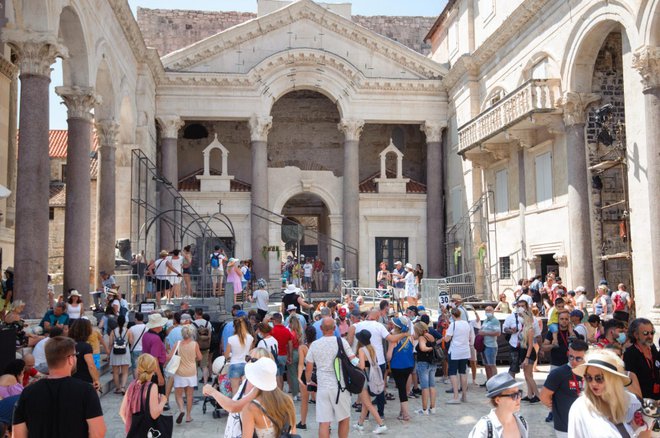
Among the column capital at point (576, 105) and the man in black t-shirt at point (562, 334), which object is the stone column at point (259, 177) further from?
the man in black t-shirt at point (562, 334)

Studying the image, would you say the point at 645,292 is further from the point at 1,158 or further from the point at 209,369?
the point at 1,158

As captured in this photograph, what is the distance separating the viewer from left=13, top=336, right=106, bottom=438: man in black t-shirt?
14.5ft

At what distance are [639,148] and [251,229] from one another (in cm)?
1721

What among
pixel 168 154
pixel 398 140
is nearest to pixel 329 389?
pixel 168 154

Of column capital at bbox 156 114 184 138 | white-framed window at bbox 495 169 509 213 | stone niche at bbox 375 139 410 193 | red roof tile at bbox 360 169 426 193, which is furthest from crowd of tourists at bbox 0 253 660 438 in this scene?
red roof tile at bbox 360 169 426 193

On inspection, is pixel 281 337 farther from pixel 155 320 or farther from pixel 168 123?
pixel 168 123

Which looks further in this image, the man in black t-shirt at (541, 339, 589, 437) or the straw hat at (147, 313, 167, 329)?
the straw hat at (147, 313, 167, 329)

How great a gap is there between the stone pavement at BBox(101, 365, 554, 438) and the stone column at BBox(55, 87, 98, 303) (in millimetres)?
6093

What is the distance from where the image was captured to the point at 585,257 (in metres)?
19.5

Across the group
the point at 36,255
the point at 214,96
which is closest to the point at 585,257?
the point at 36,255

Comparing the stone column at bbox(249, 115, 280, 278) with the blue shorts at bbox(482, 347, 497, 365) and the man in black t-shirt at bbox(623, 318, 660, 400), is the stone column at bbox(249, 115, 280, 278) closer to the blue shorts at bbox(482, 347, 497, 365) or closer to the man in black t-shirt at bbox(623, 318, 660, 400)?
the blue shorts at bbox(482, 347, 497, 365)

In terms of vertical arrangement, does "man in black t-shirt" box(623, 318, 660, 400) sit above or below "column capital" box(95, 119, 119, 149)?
below

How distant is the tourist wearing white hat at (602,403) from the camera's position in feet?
13.3

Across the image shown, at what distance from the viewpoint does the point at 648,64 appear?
1569 centimetres
